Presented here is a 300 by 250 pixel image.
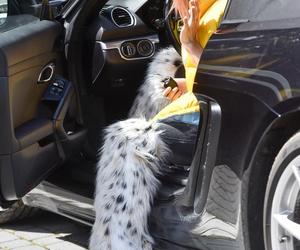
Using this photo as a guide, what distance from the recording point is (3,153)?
9.98 ft

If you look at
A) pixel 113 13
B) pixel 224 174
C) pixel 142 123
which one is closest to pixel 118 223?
pixel 142 123

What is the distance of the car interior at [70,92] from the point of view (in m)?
3.03

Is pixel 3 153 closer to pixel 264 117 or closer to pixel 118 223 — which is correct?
pixel 118 223

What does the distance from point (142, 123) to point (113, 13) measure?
39.4 inches

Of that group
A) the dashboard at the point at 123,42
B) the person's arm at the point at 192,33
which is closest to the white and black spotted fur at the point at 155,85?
the dashboard at the point at 123,42

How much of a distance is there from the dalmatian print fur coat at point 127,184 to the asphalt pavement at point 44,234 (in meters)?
0.95

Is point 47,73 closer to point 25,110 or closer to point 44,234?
point 25,110

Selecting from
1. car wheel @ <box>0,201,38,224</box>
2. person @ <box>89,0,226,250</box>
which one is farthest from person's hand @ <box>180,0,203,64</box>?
car wheel @ <box>0,201,38,224</box>

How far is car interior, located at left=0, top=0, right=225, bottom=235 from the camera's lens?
3.03 metres

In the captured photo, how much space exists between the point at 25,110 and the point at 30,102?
53mm

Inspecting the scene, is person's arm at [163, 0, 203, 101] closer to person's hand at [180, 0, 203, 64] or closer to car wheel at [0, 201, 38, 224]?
person's hand at [180, 0, 203, 64]

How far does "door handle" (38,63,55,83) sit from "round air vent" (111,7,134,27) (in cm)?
57

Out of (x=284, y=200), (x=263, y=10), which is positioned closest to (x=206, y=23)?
(x=263, y=10)

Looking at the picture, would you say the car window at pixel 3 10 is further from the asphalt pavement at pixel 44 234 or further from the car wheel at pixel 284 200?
the car wheel at pixel 284 200
